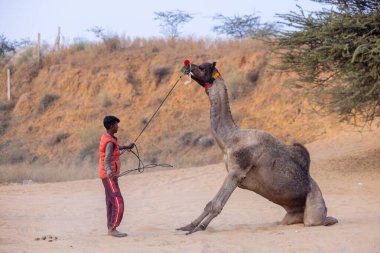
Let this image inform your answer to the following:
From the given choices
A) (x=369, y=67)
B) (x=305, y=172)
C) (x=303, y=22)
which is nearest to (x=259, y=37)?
(x=303, y=22)

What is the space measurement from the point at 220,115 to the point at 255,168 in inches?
36.7

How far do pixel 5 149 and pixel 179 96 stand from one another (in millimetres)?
8421

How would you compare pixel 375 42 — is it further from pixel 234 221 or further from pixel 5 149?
pixel 5 149

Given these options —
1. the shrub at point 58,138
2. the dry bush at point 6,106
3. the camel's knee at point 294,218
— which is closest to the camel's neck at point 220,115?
the camel's knee at point 294,218

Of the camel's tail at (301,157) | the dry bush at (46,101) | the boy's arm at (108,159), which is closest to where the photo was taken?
the boy's arm at (108,159)

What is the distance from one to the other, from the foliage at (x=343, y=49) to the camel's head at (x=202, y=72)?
6506mm

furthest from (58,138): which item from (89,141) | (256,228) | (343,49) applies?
(256,228)

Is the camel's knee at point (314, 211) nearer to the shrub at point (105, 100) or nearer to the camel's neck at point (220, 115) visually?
the camel's neck at point (220, 115)

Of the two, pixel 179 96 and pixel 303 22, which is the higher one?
pixel 303 22

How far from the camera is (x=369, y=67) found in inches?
682

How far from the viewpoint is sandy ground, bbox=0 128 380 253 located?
29.8ft

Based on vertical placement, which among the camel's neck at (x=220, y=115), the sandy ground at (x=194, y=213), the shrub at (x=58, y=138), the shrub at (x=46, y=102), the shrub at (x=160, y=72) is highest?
the camel's neck at (x=220, y=115)

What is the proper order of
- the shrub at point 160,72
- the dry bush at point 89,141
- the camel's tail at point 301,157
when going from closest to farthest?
the camel's tail at point 301,157
the dry bush at point 89,141
the shrub at point 160,72

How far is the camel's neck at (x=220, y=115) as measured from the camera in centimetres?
1021
